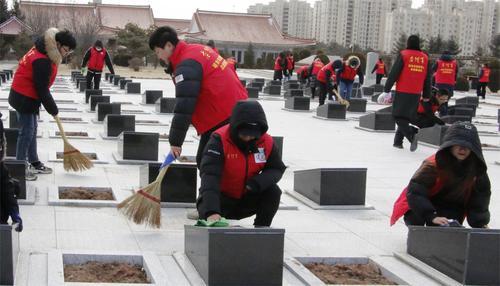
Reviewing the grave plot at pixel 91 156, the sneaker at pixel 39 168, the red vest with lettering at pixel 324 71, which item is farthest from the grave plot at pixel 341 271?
the red vest with lettering at pixel 324 71

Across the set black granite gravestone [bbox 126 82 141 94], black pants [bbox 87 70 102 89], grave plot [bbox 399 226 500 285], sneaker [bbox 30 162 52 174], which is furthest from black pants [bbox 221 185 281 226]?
black granite gravestone [bbox 126 82 141 94]

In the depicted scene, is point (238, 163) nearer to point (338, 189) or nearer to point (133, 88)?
point (338, 189)

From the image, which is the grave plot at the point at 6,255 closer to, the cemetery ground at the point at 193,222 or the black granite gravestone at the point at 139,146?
the cemetery ground at the point at 193,222

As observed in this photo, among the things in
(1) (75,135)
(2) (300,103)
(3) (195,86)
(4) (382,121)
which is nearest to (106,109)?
(1) (75,135)

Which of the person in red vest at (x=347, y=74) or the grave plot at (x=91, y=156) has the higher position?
the person in red vest at (x=347, y=74)

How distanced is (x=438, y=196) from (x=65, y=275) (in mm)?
2647

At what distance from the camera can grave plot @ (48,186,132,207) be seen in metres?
6.80

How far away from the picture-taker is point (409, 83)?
11570 mm

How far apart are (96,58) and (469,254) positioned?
14.9 metres

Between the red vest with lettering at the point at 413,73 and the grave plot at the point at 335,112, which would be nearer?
the red vest with lettering at the point at 413,73

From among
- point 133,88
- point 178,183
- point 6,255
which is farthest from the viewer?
point 133,88

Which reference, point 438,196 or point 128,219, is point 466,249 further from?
point 128,219

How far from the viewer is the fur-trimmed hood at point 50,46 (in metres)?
7.43

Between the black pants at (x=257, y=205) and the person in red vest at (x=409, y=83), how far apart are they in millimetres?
6637
